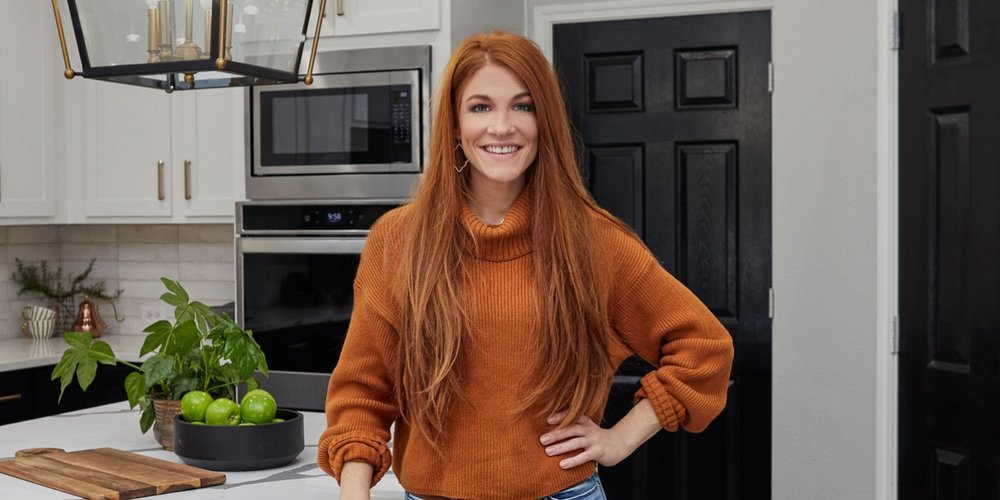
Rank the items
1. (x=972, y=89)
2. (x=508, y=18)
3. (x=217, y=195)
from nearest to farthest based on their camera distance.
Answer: (x=972, y=89)
(x=508, y=18)
(x=217, y=195)

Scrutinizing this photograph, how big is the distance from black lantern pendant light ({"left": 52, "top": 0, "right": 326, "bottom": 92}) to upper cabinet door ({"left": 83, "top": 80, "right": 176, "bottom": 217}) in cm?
201

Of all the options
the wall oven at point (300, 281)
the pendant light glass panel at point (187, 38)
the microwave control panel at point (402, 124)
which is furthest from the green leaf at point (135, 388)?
the microwave control panel at point (402, 124)

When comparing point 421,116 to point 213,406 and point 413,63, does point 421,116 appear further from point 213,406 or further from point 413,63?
point 213,406

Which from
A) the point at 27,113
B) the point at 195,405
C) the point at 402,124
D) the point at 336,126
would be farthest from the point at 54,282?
the point at 195,405

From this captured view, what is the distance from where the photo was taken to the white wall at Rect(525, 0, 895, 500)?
3.18 m

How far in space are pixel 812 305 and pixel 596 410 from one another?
1.90 meters

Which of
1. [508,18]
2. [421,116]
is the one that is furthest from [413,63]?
[508,18]

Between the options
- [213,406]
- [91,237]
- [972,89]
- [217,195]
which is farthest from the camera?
[91,237]

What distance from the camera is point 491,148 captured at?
151cm

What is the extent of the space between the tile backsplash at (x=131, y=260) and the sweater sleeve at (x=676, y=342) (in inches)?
112

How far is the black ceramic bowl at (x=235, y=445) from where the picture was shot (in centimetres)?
187

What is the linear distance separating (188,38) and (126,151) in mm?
2339

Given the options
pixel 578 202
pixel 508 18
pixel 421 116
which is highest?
pixel 508 18

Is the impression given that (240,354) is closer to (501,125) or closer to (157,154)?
(501,125)
